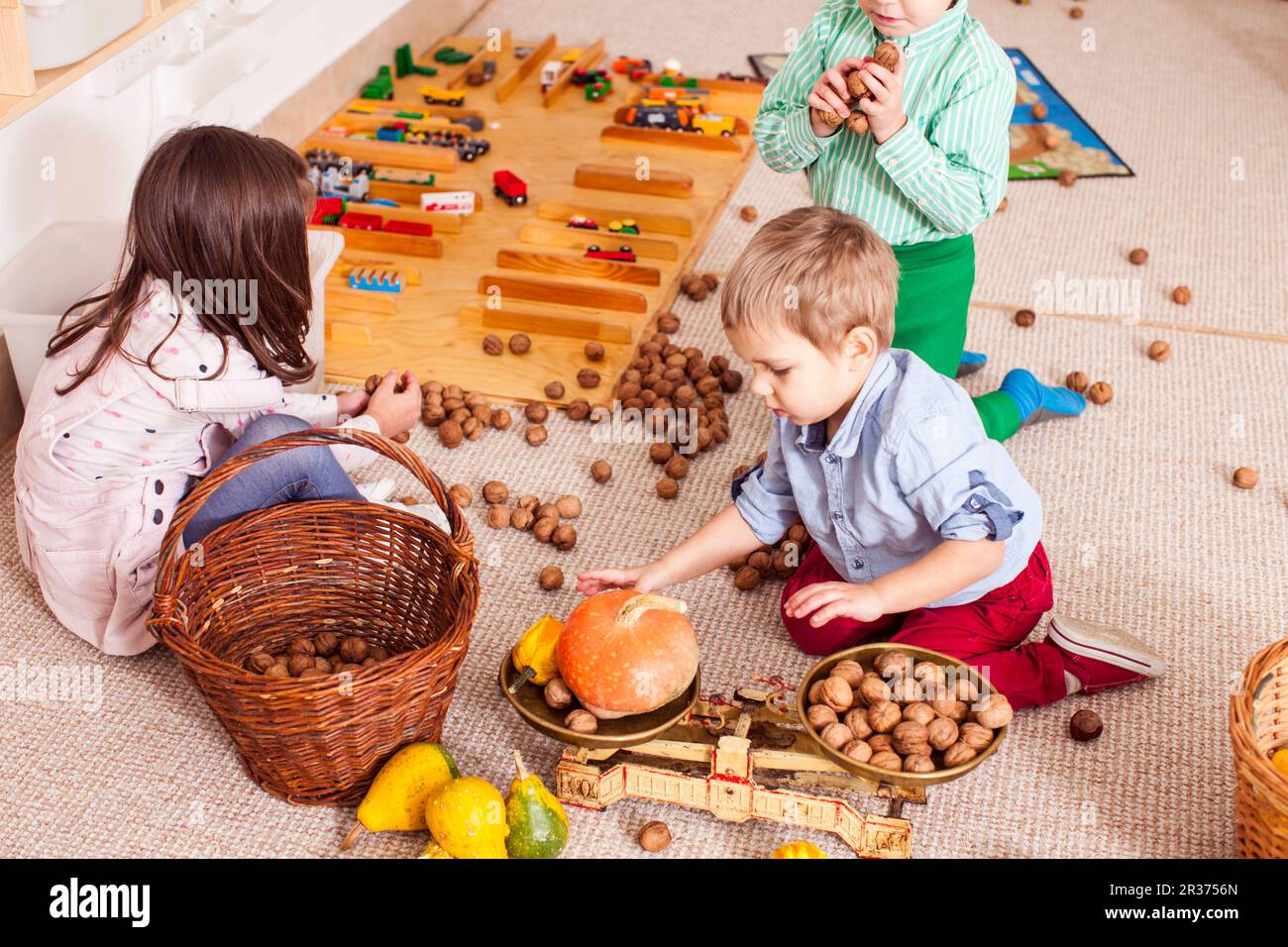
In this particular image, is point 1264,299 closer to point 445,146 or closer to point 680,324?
point 680,324

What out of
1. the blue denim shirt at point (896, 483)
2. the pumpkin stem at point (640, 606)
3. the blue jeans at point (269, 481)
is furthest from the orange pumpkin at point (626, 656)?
the blue jeans at point (269, 481)

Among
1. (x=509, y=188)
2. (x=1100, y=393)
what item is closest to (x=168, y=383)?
(x=509, y=188)

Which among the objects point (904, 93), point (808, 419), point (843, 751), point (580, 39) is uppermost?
point (904, 93)

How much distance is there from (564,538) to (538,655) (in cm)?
38

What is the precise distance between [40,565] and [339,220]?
3.37 feet

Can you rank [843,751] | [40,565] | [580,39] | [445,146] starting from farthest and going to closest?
[580,39] < [445,146] < [40,565] < [843,751]

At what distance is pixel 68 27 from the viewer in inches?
68.4

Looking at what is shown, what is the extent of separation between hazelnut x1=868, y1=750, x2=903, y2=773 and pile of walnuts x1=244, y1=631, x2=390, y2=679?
21.2 inches

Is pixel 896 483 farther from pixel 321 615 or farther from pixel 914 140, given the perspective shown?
pixel 321 615

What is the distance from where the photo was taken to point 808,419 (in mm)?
1249

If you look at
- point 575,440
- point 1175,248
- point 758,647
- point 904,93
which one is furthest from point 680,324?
point 1175,248

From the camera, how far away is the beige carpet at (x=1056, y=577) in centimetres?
127

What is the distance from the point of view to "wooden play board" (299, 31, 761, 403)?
6.66 ft

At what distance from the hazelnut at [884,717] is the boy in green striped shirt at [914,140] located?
26.1 inches
